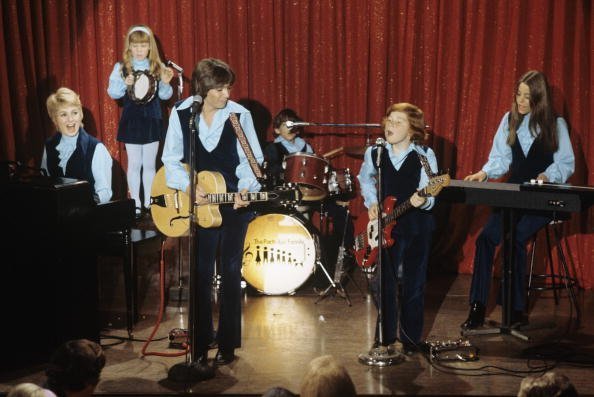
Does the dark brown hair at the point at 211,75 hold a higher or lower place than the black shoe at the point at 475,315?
higher

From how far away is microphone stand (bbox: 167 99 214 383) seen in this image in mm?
4778

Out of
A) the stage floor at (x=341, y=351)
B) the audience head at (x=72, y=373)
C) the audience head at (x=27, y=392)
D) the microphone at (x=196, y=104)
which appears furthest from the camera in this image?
the stage floor at (x=341, y=351)

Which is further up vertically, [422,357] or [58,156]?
[58,156]

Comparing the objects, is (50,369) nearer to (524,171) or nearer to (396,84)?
(524,171)

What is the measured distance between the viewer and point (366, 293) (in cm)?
732

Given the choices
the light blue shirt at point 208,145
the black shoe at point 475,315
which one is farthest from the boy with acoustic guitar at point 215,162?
the black shoe at point 475,315

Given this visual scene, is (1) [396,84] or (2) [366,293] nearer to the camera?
(2) [366,293]

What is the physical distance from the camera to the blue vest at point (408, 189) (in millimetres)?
5395

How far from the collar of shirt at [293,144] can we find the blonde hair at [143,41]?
4.24ft

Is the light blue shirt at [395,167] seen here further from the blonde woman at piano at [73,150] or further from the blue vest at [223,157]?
the blonde woman at piano at [73,150]

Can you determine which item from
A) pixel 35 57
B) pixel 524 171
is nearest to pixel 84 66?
pixel 35 57

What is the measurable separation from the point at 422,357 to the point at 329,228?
8.78 ft

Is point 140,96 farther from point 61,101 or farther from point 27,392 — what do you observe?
point 27,392

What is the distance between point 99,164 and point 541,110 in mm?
3384
